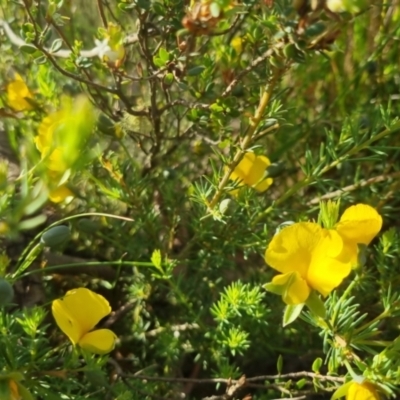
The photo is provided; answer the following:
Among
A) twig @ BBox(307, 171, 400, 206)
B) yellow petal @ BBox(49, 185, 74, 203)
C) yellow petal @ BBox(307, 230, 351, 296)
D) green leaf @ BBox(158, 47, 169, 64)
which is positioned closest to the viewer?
yellow petal @ BBox(307, 230, 351, 296)

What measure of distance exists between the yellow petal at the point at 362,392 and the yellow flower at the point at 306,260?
10cm

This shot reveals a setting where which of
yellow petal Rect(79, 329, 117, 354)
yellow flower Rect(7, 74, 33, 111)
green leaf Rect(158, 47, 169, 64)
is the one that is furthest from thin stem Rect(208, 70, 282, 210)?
yellow flower Rect(7, 74, 33, 111)

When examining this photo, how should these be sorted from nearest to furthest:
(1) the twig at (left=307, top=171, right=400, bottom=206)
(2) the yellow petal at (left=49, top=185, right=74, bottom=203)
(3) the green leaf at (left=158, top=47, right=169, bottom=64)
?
(3) the green leaf at (left=158, top=47, right=169, bottom=64), (2) the yellow petal at (left=49, top=185, right=74, bottom=203), (1) the twig at (left=307, top=171, right=400, bottom=206)

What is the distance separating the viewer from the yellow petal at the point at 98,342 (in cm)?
73

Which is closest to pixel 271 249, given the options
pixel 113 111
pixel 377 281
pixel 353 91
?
pixel 377 281

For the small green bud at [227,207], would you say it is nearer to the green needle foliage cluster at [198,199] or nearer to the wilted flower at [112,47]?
the green needle foliage cluster at [198,199]

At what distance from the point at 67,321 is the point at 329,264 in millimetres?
282

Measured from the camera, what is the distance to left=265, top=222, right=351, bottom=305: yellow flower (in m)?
0.69

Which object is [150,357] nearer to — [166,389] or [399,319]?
[166,389]

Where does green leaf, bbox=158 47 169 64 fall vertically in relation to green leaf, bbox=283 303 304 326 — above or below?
above

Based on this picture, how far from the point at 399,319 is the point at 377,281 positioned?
89 mm

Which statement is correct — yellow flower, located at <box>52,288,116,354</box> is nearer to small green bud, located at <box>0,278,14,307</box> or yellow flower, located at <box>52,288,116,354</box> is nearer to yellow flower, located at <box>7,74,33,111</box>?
small green bud, located at <box>0,278,14,307</box>

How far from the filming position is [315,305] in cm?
70

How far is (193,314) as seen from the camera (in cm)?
96
